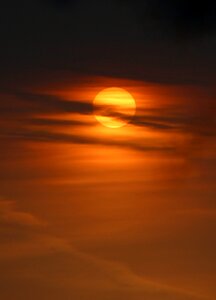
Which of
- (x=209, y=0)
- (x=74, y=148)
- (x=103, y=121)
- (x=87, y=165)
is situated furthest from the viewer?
(x=103, y=121)

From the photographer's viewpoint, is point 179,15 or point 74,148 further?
point 74,148

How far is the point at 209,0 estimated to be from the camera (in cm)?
740

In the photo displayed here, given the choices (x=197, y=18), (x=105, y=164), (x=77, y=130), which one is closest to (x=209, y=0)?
(x=197, y=18)

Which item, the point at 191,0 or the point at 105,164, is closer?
the point at 191,0

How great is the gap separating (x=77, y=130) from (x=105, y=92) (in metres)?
0.58

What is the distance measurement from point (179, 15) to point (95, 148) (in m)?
3.33

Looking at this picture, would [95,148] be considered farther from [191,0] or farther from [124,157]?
[191,0]

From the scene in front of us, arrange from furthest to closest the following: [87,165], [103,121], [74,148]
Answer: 1. [103,121]
2. [74,148]
3. [87,165]

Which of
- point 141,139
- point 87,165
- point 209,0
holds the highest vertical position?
point 141,139

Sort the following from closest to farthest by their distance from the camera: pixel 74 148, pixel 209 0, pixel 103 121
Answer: pixel 209 0 → pixel 74 148 → pixel 103 121

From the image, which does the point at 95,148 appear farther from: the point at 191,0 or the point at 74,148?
the point at 191,0

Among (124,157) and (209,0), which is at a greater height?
(124,157)

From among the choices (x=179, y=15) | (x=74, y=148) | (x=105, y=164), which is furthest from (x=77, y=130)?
(x=179, y=15)

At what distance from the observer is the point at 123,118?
11.8 meters
